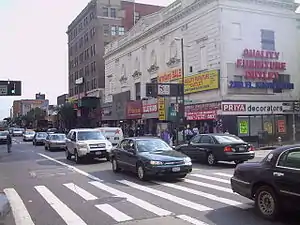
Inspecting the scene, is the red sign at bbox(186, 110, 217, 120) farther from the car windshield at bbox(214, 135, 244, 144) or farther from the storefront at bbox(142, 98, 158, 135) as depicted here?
the car windshield at bbox(214, 135, 244, 144)

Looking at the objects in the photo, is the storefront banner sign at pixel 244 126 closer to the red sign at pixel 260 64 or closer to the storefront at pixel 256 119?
the storefront at pixel 256 119

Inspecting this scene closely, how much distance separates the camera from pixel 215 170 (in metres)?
16.2

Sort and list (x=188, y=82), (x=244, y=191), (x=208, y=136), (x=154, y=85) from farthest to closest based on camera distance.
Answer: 1. (x=188, y=82)
2. (x=154, y=85)
3. (x=208, y=136)
4. (x=244, y=191)

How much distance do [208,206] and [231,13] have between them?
30.5 m

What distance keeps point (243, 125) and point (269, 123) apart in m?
3.43

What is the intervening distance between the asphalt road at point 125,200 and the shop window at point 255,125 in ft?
72.9

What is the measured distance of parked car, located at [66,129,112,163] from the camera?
20469 mm

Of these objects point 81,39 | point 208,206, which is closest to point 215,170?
point 208,206

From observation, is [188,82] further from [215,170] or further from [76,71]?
[76,71]

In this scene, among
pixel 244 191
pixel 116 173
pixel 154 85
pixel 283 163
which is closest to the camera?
pixel 283 163

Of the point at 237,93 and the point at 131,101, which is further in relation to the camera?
the point at 131,101

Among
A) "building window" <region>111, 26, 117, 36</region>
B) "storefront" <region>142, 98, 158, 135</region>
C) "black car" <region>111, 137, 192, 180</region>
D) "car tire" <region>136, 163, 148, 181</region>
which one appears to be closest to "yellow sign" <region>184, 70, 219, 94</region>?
"storefront" <region>142, 98, 158, 135</region>

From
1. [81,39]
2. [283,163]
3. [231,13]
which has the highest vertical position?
[81,39]

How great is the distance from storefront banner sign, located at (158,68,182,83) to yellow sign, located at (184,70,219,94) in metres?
1.74
